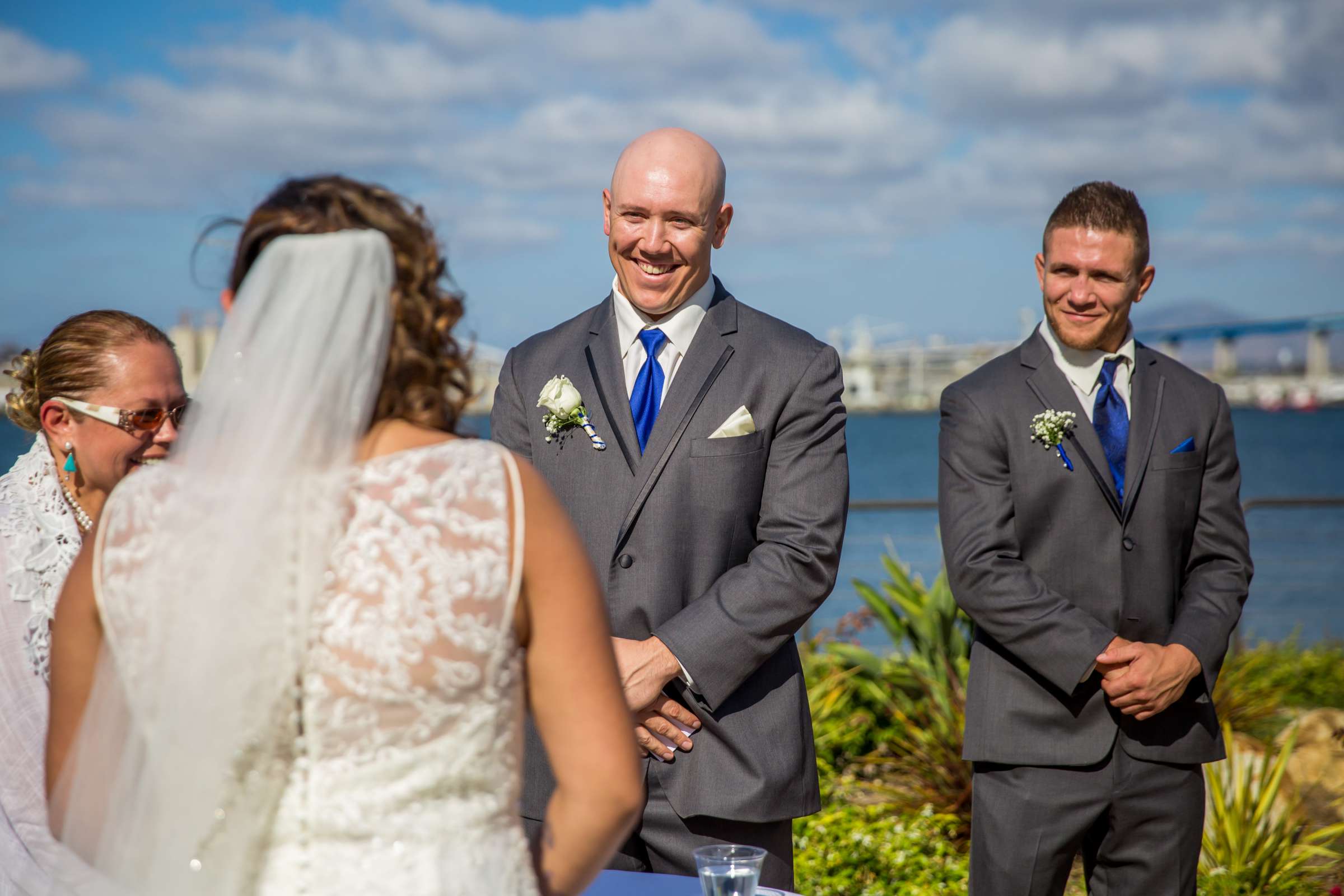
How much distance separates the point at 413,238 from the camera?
170 cm

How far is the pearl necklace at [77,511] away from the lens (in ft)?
9.06

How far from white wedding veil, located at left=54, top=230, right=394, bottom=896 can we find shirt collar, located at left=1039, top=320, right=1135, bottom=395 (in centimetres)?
254

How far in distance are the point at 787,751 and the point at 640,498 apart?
2.39ft

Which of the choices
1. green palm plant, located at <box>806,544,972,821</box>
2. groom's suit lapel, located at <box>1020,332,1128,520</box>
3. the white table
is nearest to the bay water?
green palm plant, located at <box>806,544,972,821</box>

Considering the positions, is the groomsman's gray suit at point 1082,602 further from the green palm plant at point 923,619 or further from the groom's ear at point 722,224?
the green palm plant at point 923,619

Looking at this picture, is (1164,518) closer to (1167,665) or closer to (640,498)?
(1167,665)

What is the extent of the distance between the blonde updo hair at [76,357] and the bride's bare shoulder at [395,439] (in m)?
1.43

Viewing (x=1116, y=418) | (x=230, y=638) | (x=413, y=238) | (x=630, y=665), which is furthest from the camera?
(x=1116, y=418)

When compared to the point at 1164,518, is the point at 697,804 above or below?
below

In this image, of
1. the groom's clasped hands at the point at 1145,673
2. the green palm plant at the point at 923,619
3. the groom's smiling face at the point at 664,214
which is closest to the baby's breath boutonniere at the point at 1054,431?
the groom's clasped hands at the point at 1145,673

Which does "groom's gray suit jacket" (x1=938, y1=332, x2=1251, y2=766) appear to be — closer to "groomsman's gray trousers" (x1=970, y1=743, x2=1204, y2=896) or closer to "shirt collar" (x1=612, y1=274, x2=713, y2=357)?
"groomsman's gray trousers" (x1=970, y1=743, x2=1204, y2=896)

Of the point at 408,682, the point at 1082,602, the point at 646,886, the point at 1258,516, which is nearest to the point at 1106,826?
the point at 1082,602

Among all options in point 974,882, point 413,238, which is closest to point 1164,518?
point 974,882

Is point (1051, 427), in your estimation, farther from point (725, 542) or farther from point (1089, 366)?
point (725, 542)
